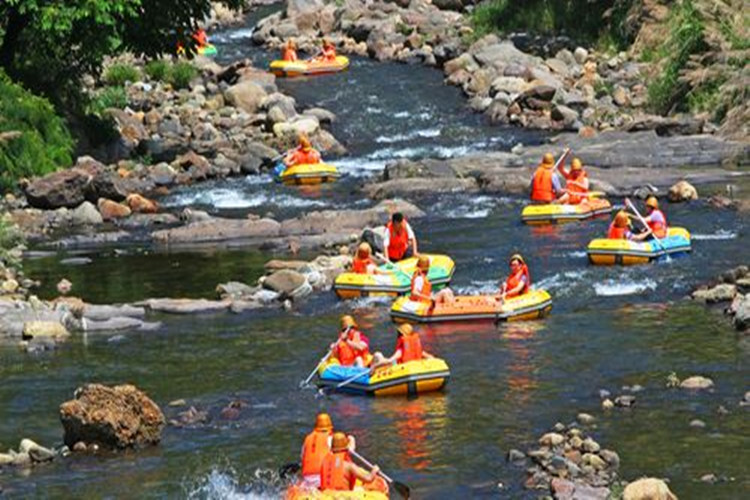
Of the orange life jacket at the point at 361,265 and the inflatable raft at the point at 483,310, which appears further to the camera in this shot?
the orange life jacket at the point at 361,265

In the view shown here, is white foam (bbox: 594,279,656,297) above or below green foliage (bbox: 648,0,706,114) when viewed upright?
below

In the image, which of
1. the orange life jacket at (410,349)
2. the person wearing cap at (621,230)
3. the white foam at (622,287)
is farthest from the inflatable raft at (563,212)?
the orange life jacket at (410,349)

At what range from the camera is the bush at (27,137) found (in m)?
42.1

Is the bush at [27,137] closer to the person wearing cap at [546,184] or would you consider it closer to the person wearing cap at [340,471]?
the person wearing cap at [546,184]

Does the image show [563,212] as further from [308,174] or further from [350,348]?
[350,348]

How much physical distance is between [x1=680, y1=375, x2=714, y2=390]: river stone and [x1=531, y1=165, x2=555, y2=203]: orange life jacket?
14.3 metres

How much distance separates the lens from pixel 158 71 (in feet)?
183

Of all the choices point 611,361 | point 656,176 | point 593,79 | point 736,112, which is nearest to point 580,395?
point 611,361

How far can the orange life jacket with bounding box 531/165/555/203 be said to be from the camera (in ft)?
125

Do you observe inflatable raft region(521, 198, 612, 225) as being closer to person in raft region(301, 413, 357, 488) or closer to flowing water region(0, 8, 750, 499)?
flowing water region(0, 8, 750, 499)

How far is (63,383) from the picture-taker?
26.2 meters

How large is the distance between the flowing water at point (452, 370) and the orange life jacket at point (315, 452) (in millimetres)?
804

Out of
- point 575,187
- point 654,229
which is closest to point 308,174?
point 575,187

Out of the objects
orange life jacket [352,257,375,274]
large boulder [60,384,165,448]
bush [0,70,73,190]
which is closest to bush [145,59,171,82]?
bush [0,70,73,190]
